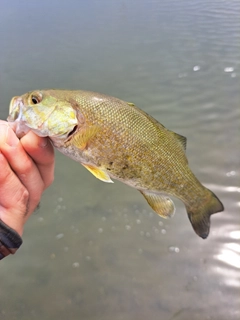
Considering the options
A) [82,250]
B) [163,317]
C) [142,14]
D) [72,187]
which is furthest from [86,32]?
[163,317]

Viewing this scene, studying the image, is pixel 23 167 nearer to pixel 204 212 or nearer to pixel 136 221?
pixel 204 212

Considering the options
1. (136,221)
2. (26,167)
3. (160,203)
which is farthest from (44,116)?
(136,221)

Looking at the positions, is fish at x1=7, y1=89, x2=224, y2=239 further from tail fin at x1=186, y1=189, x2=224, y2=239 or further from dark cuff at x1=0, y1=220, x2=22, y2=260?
dark cuff at x1=0, y1=220, x2=22, y2=260

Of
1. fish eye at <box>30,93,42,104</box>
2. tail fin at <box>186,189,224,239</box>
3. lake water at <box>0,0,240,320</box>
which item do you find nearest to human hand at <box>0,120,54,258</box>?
fish eye at <box>30,93,42,104</box>

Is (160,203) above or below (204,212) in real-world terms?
above

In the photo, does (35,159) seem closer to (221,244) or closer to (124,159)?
(124,159)
